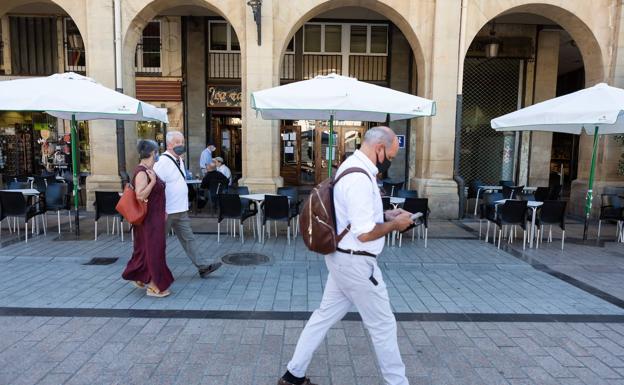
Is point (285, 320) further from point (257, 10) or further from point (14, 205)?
point (257, 10)

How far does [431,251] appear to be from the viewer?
273 inches

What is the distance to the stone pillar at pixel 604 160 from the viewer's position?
32.3 feet

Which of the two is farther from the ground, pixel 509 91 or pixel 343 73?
pixel 343 73

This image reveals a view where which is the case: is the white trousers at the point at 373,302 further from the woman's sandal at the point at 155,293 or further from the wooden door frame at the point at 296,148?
the wooden door frame at the point at 296,148

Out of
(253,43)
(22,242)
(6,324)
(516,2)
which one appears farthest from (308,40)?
(6,324)

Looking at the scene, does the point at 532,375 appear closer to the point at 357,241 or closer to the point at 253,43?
the point at 357,241

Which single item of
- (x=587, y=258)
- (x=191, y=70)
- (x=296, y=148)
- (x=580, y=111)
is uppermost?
(x=191, y=70)

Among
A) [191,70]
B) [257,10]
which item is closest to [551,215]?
[257,10]

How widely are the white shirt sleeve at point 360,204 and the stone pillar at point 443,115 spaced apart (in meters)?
7.79

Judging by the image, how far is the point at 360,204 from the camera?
245cm

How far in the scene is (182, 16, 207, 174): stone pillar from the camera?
1338 cm

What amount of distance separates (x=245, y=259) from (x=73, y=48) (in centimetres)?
1156

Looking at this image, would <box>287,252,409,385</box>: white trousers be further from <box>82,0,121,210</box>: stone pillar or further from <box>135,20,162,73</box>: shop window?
<box>135,20,162,73</box>: shop window

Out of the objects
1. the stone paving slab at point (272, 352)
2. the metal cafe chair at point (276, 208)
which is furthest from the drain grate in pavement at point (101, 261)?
the metal cafe chair at point (276, 208)
